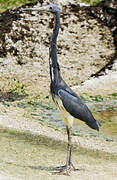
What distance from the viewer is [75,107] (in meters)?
8.80

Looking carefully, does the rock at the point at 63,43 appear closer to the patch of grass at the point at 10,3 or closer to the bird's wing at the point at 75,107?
the patch of grass at the point at 10,3

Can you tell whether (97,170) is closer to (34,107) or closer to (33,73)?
(34,107)

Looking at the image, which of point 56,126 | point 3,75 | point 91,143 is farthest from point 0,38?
point 91,143

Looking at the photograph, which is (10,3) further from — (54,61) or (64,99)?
(64,99)

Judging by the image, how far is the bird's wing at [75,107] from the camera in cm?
872

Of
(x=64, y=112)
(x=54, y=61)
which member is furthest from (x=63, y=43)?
(x=64, y=112)

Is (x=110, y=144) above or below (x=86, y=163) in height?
below

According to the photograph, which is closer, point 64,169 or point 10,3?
point 64,169

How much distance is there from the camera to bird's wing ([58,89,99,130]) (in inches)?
343

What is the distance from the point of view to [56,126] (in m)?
14.1

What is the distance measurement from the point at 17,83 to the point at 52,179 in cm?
1243

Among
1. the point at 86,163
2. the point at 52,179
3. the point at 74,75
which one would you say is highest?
the point at 52,179

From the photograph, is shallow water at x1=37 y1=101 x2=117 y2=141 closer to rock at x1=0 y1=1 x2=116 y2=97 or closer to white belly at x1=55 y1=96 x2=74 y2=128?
white belly at x1=55 y1=96 x2=74 y2=128

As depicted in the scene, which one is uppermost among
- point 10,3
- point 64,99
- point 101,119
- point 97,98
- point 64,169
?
point 64,99
